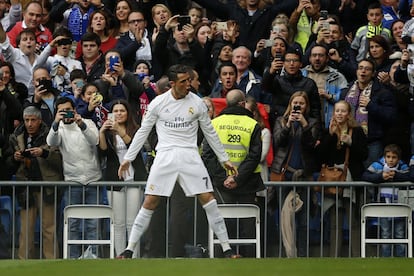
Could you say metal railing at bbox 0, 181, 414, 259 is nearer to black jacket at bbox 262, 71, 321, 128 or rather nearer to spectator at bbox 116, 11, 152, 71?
black jacket at bbox 262, 71, 321, 128

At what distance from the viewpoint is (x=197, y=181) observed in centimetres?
1845

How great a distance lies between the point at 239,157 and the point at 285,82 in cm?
172

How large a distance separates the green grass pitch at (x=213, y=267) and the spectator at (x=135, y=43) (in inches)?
213

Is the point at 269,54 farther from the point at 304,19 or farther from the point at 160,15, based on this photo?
the point at 160,15

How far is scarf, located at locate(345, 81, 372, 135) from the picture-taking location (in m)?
20.5

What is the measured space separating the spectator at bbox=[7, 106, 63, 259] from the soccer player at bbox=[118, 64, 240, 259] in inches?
48.3

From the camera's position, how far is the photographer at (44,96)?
20828 mm

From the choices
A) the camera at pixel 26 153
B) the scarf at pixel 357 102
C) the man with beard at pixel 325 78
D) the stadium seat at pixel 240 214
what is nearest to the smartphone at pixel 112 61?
the camera at pixel 26 153

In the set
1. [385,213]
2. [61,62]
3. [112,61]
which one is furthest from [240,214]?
[61,62]

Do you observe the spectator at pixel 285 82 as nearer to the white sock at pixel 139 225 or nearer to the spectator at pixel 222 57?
the spectator at pixel 222 57

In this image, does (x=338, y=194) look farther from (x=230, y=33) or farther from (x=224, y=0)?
(x=224, y=0)

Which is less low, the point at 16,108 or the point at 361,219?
the point at 16,108

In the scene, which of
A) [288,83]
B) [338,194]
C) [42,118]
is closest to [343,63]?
[288,83]

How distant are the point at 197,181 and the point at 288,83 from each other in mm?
2892
